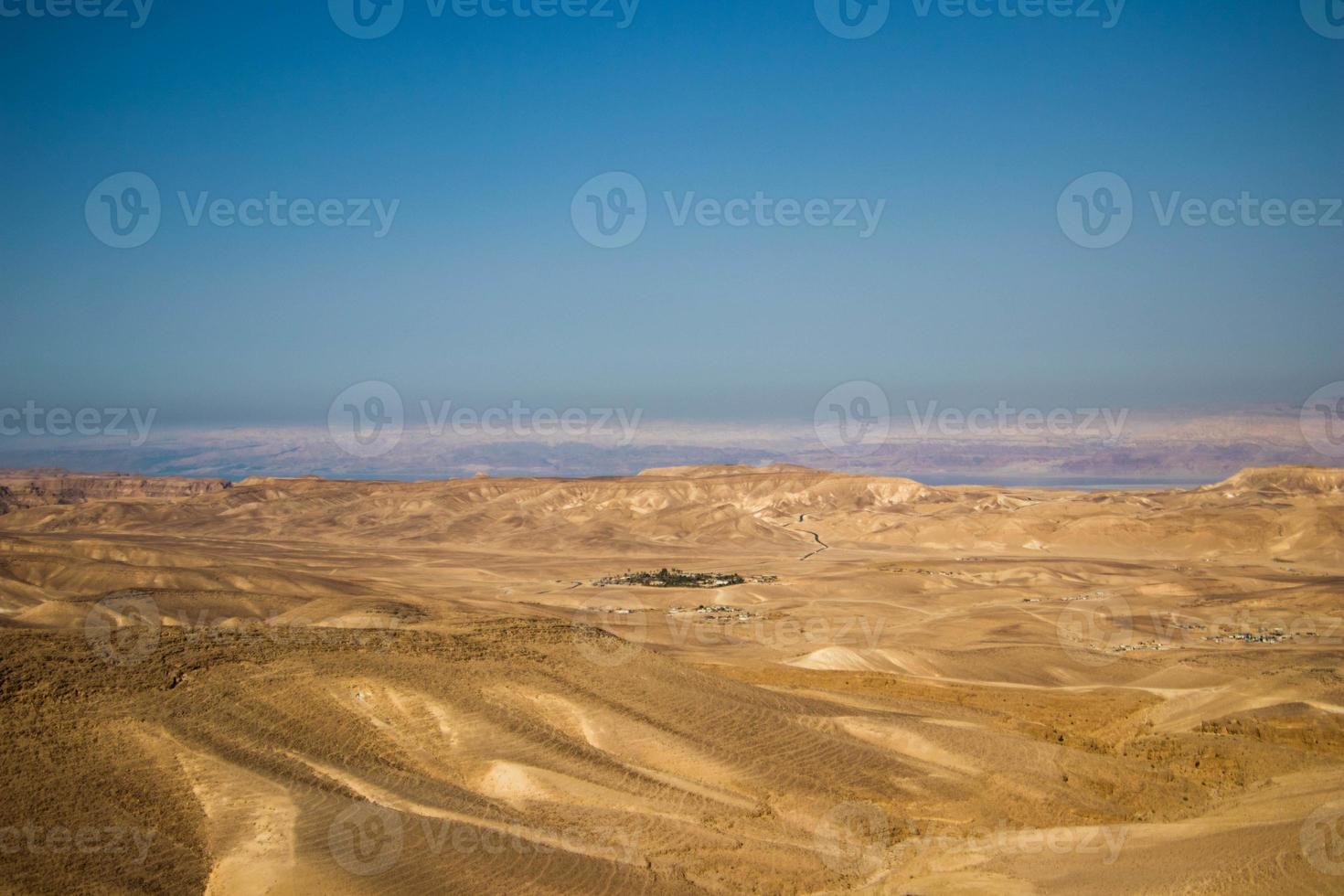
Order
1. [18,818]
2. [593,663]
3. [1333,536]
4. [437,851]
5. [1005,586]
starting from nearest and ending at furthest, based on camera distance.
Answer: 1. [18,818]
2. [437,851]
3. [593,663]
4. [1005,586]
5. [1333,536]

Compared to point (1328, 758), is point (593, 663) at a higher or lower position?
higher

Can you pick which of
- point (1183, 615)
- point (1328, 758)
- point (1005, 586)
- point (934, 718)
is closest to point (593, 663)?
point (934, 718)

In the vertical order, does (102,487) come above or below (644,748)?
above

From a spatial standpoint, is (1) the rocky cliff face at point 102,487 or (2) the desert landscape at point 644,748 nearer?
(2) the desert landscape at point 644,748

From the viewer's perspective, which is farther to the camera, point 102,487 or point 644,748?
point 102,487

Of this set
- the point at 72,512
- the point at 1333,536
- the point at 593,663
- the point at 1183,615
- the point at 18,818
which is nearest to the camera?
the point at 18,818

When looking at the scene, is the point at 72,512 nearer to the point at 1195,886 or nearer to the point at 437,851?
the point at 437,851

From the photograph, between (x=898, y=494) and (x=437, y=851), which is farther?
(x=898, y=494)

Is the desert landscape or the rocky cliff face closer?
the desert landscape
